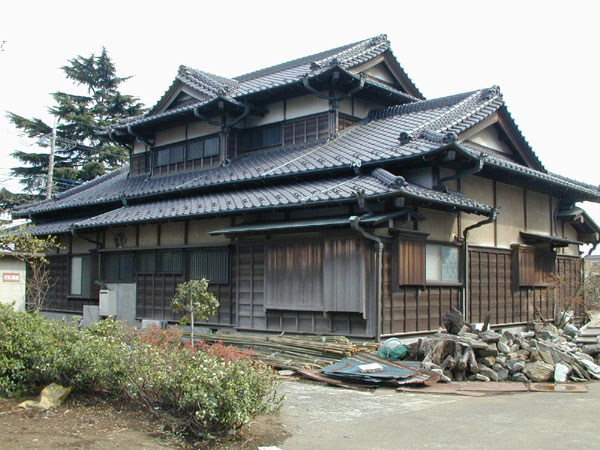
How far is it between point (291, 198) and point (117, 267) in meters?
8.21

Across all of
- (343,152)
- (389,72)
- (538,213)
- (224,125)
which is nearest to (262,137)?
(224,125)

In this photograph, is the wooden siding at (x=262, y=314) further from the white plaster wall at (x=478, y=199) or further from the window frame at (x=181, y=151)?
the window frame at (x=181, y=151)

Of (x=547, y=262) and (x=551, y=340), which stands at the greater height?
(x=547, y=262)

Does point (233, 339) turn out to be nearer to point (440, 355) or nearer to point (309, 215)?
point (309, 215)

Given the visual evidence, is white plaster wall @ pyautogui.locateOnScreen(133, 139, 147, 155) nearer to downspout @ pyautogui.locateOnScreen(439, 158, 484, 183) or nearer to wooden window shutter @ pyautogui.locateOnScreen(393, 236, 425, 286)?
downspout @ pyautogui.locateOnScreen(439, 158, 484, 183)

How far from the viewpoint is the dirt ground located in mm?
6617

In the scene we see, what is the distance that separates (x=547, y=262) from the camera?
60.0 feet

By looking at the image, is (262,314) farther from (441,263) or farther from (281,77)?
(281,77)

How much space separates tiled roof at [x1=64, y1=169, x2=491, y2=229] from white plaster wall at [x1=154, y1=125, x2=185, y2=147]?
3121 millimetres

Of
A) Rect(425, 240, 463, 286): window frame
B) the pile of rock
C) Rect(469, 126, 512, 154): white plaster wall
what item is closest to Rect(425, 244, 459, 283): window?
Rect(425, 240, 463, 286): window frame

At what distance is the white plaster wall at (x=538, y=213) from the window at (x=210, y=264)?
9.27 m

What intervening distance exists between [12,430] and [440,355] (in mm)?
7546

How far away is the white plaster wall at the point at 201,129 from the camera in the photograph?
19391 mm

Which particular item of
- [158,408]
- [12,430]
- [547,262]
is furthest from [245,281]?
[547,262]
